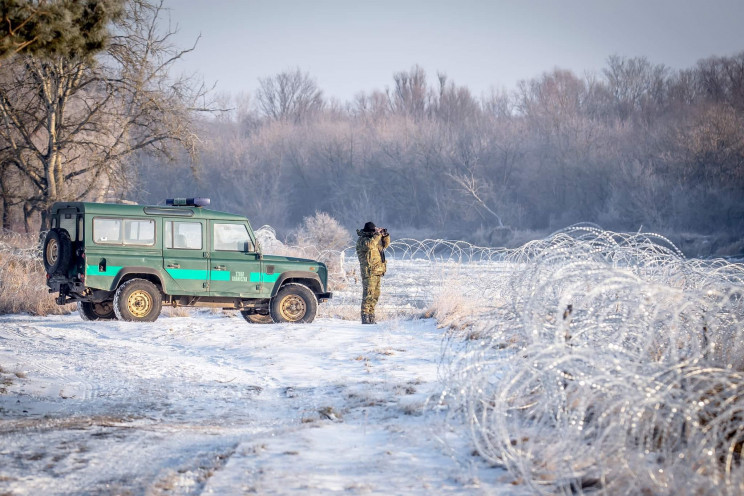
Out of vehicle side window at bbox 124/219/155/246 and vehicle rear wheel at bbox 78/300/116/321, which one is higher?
vehicle side window at bbox 124/219/155/246

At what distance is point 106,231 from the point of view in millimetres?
13047

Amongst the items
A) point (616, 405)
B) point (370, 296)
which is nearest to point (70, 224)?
point (370, 296)

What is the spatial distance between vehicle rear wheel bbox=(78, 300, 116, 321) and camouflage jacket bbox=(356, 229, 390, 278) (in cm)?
431

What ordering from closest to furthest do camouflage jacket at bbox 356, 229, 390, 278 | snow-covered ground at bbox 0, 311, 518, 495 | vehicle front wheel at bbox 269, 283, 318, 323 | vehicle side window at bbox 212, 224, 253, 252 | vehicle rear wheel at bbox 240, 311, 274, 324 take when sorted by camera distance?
snow-covered ground at bbox 0, 311, 518, 495 < vehicle side window at bbox 212, 224, 253, 252 < vehicle front wheel at bbox 269, 283, 318, 323 < camouflage jacket at bbox 356, 229, 390, 278 < vehicle rear wheel at bbox 240, 311, 274, 324

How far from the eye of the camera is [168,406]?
8.21 meters

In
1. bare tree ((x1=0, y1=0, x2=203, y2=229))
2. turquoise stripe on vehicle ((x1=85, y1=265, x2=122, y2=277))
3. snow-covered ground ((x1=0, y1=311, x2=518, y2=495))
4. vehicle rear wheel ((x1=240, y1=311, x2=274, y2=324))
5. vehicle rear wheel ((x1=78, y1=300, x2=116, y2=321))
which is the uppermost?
bare tree ((x1=0, y1=0, x2=203, y2=229))

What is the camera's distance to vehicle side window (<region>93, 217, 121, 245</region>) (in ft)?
Result: 42.5

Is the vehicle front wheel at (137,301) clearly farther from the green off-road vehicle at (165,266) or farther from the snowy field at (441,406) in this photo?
the snowy field at (441,406)

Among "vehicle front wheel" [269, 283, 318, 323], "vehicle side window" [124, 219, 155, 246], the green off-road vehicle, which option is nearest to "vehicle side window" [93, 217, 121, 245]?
the green off-road vehicle

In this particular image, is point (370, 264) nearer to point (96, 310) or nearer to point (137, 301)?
point (137, 301)

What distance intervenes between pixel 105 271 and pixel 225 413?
5.85 meters

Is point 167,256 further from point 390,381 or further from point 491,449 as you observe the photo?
point 491,449

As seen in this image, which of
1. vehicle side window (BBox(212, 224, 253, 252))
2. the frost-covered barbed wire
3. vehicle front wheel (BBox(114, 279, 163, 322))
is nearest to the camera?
the frost-covered barbed wire

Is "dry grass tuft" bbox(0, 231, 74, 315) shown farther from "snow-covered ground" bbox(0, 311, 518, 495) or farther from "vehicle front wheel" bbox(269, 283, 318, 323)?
"vehicle front wheel" bbox(269, 283, 318, 323)
